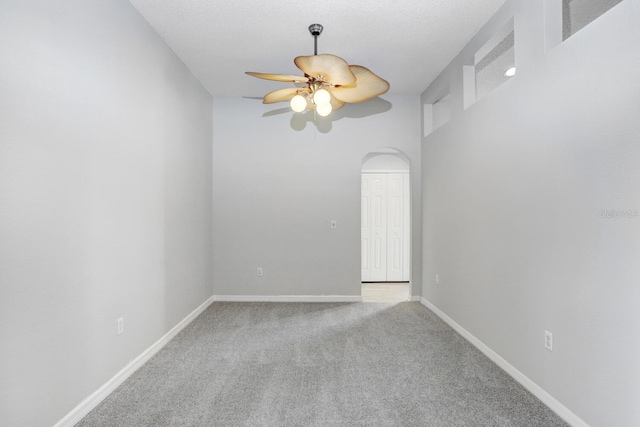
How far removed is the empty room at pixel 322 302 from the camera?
5.82 ft

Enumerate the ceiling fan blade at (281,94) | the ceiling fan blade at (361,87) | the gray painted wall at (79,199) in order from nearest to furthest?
the gray painted wall at (79,199), the ceiling fan blade at (361,87), the ceiling fan blade at (281,94)

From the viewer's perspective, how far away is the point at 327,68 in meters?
2.50

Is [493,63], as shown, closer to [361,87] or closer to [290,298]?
[361,87]

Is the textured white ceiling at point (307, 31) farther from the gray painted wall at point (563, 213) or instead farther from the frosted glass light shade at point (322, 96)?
the frosted glass light shade at point (322, 96)

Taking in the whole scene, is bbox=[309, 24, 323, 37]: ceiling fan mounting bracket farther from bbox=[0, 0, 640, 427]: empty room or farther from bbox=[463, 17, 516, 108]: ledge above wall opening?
bbox=[463, 17, 516, 108]: ledge above wall opening

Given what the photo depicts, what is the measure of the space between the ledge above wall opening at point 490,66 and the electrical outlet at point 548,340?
2118 mm

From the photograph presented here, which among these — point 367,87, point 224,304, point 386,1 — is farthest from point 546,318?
point 224,304

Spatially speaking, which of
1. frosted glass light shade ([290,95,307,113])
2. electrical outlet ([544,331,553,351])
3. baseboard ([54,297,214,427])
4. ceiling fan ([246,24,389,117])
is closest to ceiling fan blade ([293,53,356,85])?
ceiling fan ([246,24,389,117])

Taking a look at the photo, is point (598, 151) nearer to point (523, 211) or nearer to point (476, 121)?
point (523, 211)

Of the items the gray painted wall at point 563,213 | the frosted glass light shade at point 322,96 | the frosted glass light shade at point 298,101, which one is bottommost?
the gray painted wall at point 563,213

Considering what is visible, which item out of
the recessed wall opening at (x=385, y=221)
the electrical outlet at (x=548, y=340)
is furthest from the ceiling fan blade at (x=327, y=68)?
the recessed wall opening at (x=385, y=221)

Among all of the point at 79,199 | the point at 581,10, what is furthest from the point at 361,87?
the point at 79,199

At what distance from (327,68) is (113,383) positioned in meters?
2.54

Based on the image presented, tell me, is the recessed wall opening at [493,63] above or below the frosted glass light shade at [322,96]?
above
